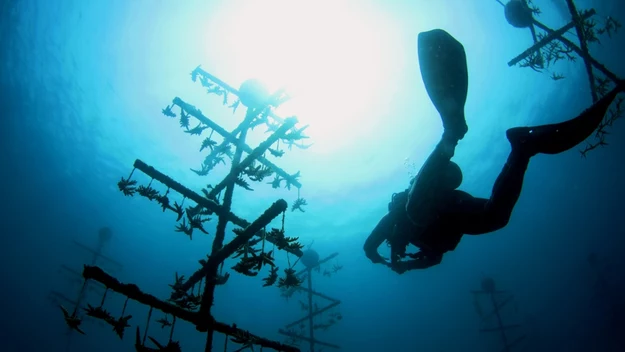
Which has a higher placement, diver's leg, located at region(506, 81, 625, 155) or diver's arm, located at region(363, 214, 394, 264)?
diver's arm, located at region(363, 214, 394, 264)

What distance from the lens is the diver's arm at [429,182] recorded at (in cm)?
261

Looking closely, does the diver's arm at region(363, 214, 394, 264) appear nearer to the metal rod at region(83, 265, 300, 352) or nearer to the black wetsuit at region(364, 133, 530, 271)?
the black wetsuit at region(364, 133, 530, 271)

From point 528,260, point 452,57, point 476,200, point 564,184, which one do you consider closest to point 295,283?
point 476,200

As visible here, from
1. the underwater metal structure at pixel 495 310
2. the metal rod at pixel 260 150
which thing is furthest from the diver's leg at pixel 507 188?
the underwater metal structure at pixel 495 310

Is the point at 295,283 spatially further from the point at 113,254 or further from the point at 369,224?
the point at 113,254

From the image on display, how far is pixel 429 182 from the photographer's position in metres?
2.89

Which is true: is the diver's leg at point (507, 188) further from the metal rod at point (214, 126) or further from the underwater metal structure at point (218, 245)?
the metal rod at point (214, 126)

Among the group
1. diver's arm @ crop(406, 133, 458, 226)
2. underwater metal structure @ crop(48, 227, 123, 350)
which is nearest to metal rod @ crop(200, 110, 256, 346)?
underwater metal structure @ crop(48, 227, 123, 350)

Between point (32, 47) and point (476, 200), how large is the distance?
107 ft

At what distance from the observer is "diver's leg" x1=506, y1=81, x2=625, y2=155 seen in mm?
2199

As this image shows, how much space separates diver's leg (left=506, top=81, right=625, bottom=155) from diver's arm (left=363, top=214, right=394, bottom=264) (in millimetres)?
1967

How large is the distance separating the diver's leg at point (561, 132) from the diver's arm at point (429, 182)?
0.50 m

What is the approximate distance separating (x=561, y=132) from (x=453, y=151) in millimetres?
781

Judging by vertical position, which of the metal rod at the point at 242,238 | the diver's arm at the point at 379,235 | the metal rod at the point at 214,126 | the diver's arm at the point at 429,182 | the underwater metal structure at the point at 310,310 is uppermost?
the metal rod at the point at 214,126
